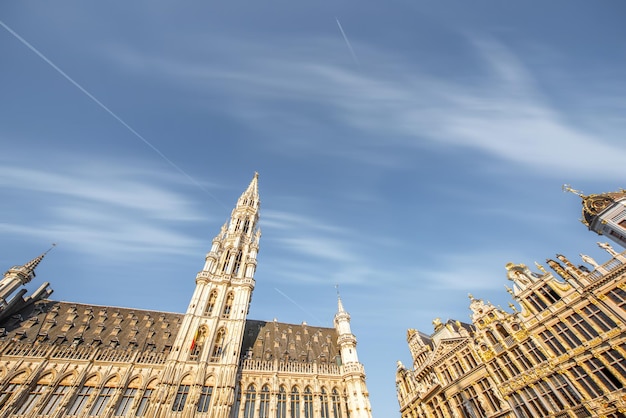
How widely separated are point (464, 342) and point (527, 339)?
580 centimetres

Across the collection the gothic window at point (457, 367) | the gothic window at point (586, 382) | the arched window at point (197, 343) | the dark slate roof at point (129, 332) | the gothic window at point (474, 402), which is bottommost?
the gothic window at point (586, 382)

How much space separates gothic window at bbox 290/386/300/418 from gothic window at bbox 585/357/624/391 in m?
27.1

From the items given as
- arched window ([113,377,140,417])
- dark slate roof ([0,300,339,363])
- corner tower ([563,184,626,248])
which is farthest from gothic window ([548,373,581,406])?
arched window ([113,377,140,417])

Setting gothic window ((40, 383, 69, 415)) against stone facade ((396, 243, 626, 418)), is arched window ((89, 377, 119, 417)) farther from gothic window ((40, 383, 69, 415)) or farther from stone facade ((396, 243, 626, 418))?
stone facade ((396, 243, 626, 418))

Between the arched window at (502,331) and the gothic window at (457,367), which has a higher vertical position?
the arched window at (502,331)

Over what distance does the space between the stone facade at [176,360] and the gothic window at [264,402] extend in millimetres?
101

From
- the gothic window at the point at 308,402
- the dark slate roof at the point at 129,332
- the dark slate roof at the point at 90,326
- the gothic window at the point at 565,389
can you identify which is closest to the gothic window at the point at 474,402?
the gothic window at the point at 565,389

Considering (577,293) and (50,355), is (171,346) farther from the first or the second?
(577,293)

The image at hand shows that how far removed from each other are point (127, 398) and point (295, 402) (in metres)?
17.7

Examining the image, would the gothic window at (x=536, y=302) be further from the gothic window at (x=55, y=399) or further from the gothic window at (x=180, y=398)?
the gothic window at (x=55, y=399)

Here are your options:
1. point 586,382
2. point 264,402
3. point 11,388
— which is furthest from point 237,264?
point 586,382

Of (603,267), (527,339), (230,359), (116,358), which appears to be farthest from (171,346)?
(603,267)

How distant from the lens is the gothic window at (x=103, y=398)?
28250 mm

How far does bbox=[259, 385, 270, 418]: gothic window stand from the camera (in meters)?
31.6
